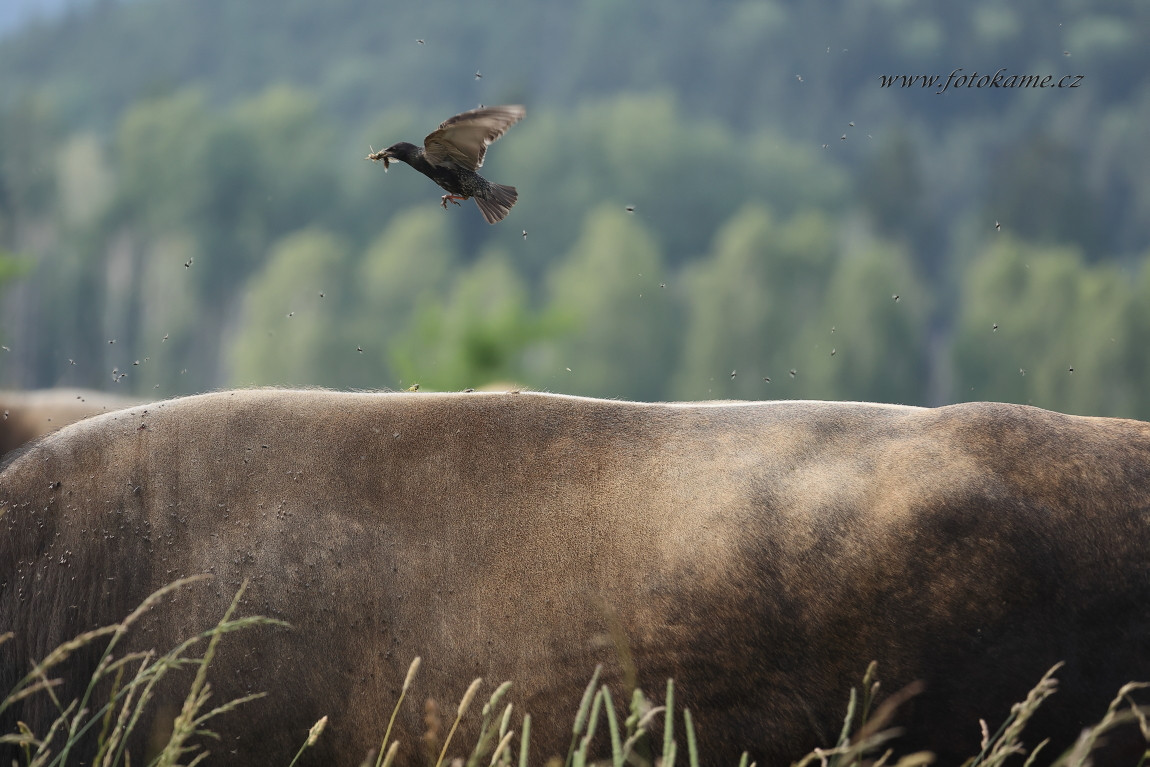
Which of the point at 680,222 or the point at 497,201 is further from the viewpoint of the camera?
the point at 680,222

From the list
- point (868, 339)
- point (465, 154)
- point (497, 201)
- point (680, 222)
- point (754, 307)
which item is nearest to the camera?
point (465, 154)

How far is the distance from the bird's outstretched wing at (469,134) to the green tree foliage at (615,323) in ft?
160

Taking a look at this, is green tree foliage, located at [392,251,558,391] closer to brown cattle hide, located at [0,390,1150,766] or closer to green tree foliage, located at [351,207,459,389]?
brown cattle hide, located at [0,390,1150,766]

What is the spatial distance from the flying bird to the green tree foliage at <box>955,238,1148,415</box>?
146 ft

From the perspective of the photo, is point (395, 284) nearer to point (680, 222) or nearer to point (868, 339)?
point (680, 222)

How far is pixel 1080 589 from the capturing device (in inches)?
133

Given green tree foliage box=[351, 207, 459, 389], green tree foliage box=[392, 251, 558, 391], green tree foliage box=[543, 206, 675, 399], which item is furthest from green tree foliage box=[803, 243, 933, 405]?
green tree foliage box=[392, 251, 558, 391]

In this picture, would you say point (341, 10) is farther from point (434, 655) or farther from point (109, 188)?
point (434, 655)

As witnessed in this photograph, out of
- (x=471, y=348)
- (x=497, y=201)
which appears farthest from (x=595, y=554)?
(x=471, y=348)

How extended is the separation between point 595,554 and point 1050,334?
52532mm

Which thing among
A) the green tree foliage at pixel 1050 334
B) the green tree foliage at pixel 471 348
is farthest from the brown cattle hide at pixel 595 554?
the green tree foliage at pixel 1050 334

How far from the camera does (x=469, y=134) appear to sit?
12.6 feet

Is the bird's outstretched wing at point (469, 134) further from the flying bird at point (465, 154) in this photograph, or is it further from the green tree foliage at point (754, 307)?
the green tree foliage at point (754, 307)

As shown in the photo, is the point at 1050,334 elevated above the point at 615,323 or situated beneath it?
situated beneath
